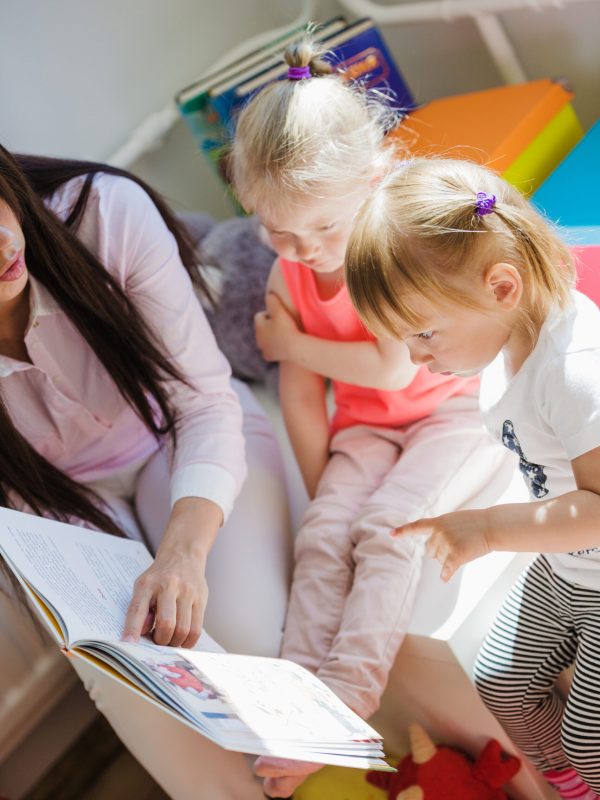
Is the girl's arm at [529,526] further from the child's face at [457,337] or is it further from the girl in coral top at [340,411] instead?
the girl in coral top at [340,411]

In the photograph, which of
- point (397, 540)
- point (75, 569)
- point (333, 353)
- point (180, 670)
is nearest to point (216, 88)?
point (333, 353)

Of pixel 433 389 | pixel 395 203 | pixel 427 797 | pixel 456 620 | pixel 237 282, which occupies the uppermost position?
pixel 395 203

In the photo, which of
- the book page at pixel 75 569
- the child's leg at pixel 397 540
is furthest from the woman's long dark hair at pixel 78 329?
the child's leg at pixel 397 540

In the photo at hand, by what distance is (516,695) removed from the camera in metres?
0.93

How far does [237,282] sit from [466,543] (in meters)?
0.74

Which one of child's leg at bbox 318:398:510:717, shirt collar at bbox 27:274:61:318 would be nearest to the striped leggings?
child's leg at bbox 318:398:510:717

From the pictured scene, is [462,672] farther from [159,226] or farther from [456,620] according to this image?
[159,226]

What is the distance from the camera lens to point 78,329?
3.33ft

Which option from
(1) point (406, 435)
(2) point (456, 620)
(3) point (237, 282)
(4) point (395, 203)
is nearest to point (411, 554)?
(2) point (456, 620)

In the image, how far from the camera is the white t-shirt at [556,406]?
2.46 feet

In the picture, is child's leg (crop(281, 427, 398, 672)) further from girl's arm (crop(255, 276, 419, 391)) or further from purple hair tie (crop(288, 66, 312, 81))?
purple hair tie (crop(288, 66, 312, 81))

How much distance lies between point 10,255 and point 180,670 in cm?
42

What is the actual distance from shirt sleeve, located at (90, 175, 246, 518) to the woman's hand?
0.10 ft

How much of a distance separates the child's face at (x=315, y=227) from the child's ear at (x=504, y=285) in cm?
28
